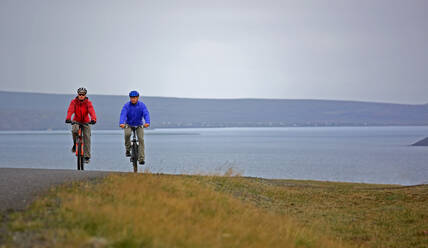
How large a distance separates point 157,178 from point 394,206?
7.80m

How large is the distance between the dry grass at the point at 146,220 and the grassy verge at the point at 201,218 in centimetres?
1

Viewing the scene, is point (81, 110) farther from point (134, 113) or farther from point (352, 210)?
point (352, 210)

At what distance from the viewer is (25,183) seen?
11734 millimetres

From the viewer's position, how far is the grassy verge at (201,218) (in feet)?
24.3

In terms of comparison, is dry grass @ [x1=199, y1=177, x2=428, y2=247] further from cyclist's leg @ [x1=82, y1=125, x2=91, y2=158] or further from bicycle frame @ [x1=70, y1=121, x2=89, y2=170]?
bicycle frame @ [x1=70, y1=121, x2=89, y2=170]

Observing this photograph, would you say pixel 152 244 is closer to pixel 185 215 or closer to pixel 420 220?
pixel 185 215

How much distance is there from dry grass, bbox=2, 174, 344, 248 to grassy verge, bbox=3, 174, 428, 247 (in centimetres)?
1

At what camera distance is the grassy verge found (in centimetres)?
742

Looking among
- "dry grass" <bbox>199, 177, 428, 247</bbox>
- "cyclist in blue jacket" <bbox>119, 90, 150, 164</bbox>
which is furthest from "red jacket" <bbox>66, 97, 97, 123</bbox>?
"dry grass" <bbox>199, 177, 428, 247</bbox>

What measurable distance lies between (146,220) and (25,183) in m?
4.62

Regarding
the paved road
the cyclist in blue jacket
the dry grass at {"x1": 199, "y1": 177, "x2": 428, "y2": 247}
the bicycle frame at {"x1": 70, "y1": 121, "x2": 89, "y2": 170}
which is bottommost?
the dry grass at {"x1": 199, "y1": 177, "x2": 428, "y2": 247}

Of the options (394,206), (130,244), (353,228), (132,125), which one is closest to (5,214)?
(130,244)

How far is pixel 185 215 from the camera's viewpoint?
963cm

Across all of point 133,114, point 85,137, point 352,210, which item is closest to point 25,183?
point 133,114
